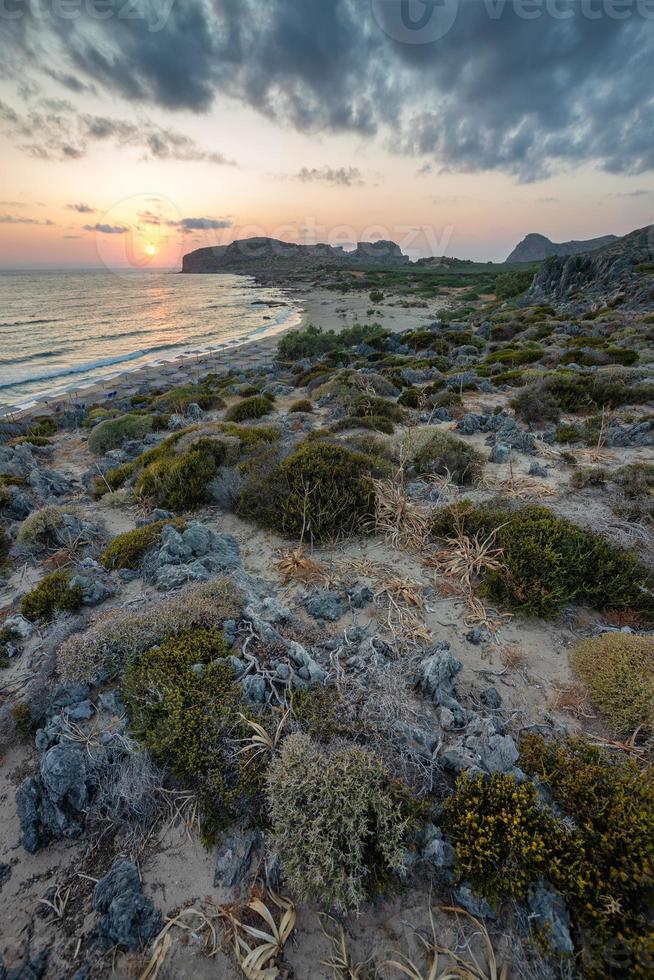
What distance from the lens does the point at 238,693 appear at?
3715mm

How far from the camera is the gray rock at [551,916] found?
92.6 inches

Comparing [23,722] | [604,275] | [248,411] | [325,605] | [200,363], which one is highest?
[604,275]

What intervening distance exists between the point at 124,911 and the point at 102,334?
46.8m

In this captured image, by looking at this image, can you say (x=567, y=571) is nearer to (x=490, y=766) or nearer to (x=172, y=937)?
(x=490, y=766)

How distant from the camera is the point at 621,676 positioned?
12.6ft

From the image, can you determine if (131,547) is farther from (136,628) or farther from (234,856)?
(234,856)

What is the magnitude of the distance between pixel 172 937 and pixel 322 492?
202 inches

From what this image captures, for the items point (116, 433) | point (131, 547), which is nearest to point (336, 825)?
point (131, 547)

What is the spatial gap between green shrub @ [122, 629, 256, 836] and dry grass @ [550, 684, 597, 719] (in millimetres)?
2813

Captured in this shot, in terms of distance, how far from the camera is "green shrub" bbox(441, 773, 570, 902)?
2.57 metres

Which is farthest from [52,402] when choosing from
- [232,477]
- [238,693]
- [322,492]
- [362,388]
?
A: [238,693]

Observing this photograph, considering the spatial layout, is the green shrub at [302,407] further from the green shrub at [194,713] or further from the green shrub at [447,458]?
the green shrub at [194,713]

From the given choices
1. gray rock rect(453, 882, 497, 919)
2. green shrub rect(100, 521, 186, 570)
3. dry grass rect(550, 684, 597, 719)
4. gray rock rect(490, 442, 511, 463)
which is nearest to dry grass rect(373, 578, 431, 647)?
dry grass rect(550, 684, 597, 719)

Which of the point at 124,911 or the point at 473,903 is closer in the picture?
the point at 473,903
